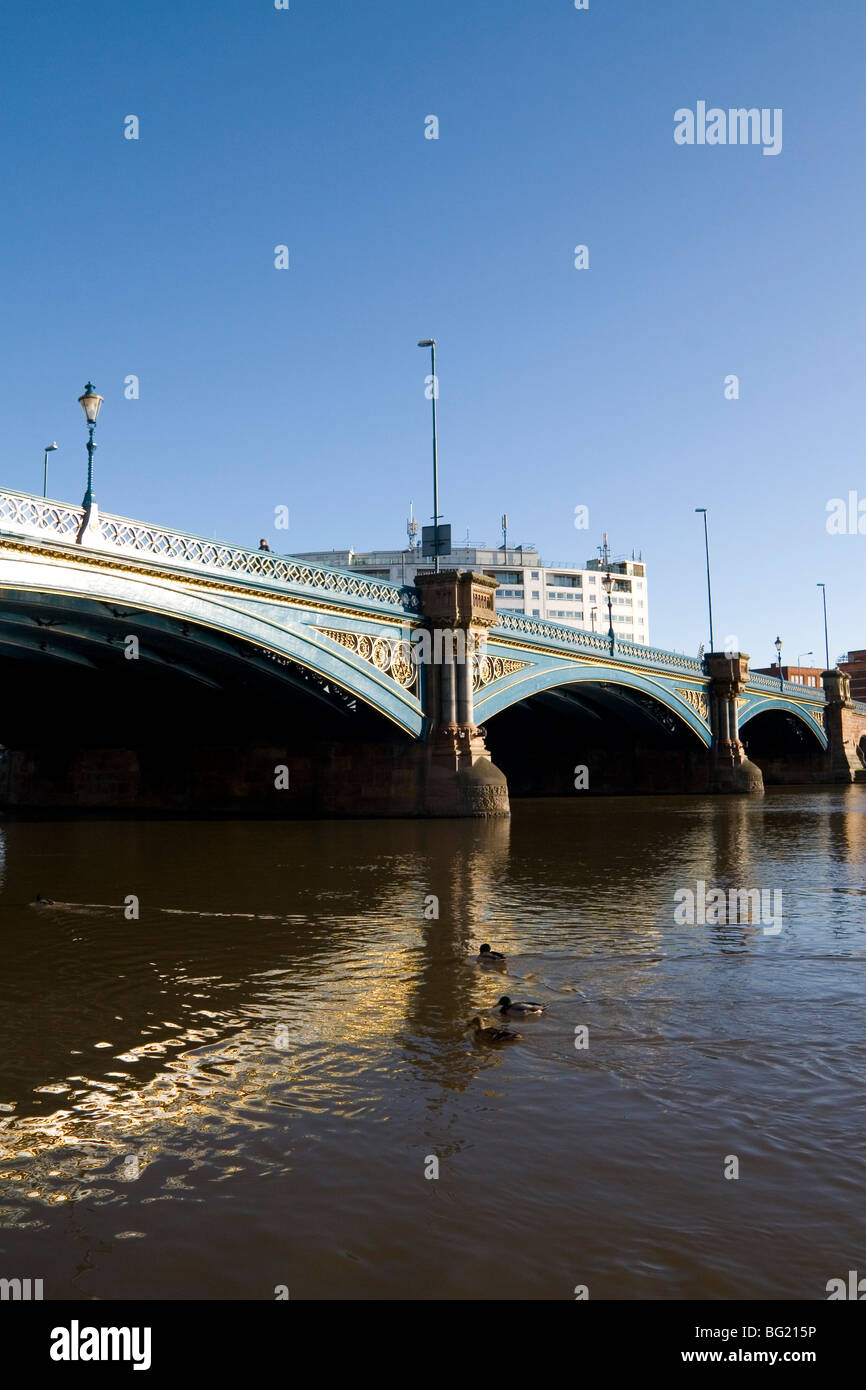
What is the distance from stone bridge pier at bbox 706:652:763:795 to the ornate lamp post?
4594cm

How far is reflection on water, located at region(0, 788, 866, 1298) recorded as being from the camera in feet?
15.3

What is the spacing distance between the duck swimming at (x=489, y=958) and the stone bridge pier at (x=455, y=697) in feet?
78.0

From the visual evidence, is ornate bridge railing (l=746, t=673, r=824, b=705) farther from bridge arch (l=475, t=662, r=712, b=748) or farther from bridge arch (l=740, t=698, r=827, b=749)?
bridge arch (l=475, t=662, r=712, b=748)

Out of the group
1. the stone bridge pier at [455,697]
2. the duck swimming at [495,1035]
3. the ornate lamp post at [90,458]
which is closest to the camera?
the duck swimming at [495,1035]

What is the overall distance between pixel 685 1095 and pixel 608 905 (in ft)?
31.0

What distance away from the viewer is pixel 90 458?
23.3 metres

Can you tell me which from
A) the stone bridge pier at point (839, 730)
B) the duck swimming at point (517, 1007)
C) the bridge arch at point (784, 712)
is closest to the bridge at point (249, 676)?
the bridge arch at point (784, 712)

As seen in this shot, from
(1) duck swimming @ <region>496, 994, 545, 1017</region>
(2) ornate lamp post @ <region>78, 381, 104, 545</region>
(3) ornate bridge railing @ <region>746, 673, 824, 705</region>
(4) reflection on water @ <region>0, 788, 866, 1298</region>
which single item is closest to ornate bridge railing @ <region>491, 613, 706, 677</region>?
(3) ornate bridge railing @ <region>746, 673, 824, 705</region>

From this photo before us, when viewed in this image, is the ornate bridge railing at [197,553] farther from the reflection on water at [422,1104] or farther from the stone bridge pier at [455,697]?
the reflection on water at [422,1104]

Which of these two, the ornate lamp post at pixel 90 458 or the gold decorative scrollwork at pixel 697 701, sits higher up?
the ornate lamp post at pixel 90 458

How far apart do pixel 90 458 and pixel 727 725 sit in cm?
4886

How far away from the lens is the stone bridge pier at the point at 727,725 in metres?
63.6

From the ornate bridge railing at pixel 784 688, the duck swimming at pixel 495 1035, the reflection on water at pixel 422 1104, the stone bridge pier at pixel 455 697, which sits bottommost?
the reflection on water at pixel 422 1104
